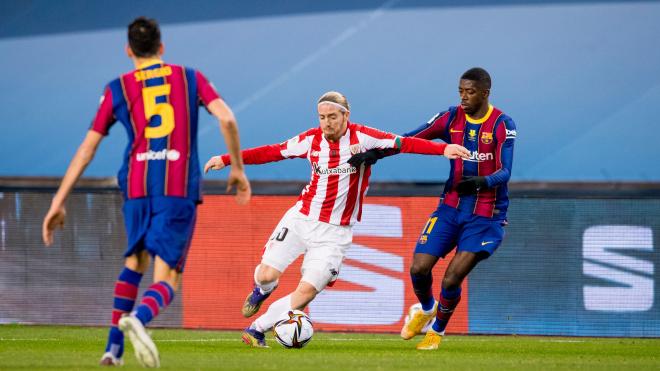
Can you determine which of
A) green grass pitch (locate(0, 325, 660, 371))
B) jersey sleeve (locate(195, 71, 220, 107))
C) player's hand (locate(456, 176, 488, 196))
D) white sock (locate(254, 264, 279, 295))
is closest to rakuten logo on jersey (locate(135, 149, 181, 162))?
jersey sleeve (locate(195, 71, 220, 107))

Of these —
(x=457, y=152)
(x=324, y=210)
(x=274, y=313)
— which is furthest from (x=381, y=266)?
(x=457, y=152)

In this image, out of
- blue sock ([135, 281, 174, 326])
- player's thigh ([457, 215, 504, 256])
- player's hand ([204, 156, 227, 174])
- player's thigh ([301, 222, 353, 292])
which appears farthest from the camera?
player's thigh ([457, 215, 504, 256])

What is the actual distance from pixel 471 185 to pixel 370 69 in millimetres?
6343

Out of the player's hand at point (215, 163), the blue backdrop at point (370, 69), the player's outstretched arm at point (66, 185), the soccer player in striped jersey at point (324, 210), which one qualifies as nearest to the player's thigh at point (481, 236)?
the soccer player in striped jersey at point (324, 210)

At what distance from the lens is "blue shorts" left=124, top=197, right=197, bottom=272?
7008mm

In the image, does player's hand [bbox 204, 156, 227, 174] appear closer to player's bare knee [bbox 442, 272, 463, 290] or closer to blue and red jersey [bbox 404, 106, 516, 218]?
blue and red jersey [bbox 404, 106, 516, 218]

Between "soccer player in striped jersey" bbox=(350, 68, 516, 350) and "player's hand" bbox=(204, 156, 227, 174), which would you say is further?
"soccer player in striped jersey" bbox=(350, 68, 516, 350)

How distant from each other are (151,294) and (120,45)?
9552mm

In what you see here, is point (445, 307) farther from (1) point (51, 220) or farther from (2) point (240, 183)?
(1) point (51, 220)

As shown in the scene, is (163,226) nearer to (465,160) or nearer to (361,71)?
(465,160)

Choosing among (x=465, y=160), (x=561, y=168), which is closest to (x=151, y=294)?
(x=465, y=160)

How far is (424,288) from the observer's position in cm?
985

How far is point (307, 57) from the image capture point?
1562 centimetres

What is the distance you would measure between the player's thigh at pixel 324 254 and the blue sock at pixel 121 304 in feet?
7.23
